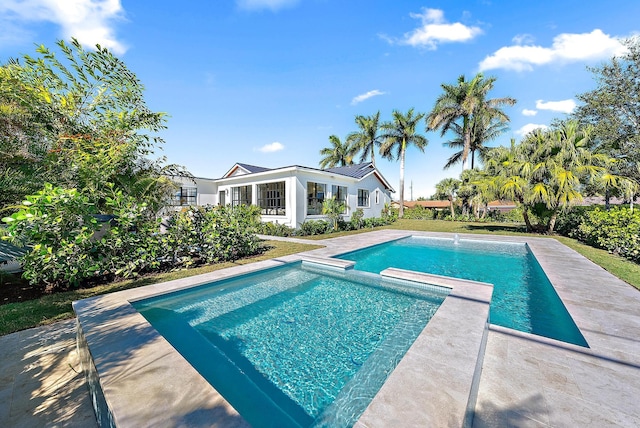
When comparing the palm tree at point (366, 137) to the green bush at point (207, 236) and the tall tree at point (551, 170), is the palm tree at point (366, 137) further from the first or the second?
the green bush at point (207, 236)

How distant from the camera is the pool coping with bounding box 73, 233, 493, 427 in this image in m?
1.84

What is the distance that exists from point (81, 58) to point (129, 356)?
299 inches

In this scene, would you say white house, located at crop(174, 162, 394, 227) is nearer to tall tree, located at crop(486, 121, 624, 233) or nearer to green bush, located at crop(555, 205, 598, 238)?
tall tree, located at crop(486, 121, 624, 233)

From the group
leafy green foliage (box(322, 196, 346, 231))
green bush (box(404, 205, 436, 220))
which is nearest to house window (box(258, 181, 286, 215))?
leafy green foliage (box(322, 196, 346, 231))

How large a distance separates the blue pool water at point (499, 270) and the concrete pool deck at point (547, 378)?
1.18 feet

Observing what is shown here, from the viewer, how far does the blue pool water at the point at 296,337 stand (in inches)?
104

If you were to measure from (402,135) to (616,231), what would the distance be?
20.0 meters

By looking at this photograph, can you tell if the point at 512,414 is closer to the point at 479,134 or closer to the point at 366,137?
the point at 366,137

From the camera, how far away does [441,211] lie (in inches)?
1215

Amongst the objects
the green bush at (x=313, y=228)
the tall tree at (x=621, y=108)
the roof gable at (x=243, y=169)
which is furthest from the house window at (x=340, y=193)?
the tall tree at (x=621, y=108)

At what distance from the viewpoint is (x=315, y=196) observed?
16.9m

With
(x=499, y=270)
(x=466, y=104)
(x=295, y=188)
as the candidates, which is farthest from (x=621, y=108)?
(x=295, y=188)

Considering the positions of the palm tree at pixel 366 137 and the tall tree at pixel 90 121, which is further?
the palm tree at pixel 366 137

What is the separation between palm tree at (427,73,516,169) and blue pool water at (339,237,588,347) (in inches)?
647
